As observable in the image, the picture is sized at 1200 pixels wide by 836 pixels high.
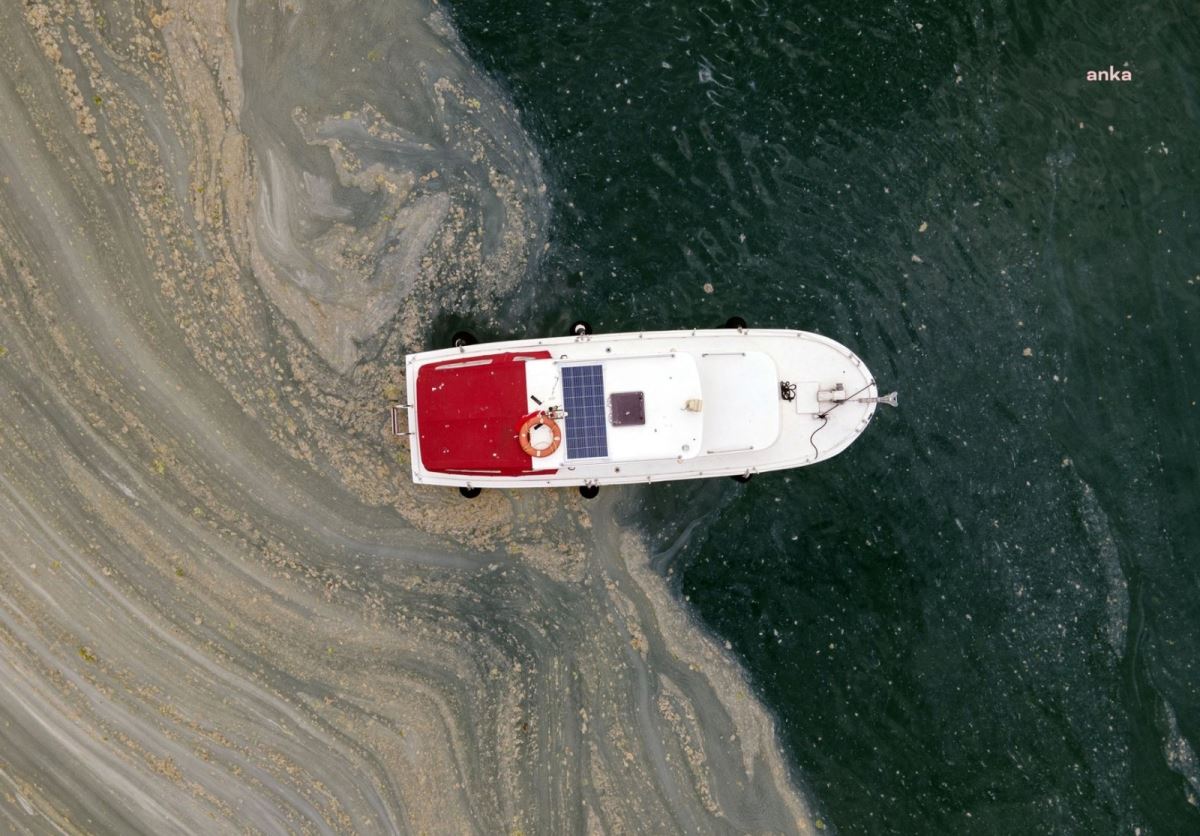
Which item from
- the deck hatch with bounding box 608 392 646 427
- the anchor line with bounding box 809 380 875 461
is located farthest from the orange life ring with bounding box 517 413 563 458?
the anchor line with bounding box 809 380 875 461

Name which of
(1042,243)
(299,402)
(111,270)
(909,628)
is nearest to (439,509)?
(299,402)

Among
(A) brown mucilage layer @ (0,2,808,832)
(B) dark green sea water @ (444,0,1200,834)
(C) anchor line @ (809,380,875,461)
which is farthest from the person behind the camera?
(B) dark green sea water @ (444,0,1200,834)

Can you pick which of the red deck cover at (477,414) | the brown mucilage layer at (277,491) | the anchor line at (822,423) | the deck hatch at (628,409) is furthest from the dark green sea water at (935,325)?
the deck hatch at (628,409)

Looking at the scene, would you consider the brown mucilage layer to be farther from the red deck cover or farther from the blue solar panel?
the blue solar panel

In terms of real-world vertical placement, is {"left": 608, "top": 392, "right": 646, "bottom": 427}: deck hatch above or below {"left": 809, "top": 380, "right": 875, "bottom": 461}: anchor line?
above

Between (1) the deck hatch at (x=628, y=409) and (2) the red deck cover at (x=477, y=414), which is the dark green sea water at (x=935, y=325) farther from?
(1) the deck hatch at (x=628, y=409)

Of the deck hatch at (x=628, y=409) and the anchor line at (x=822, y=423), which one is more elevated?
the deck hatch at (x=628, y=409)
